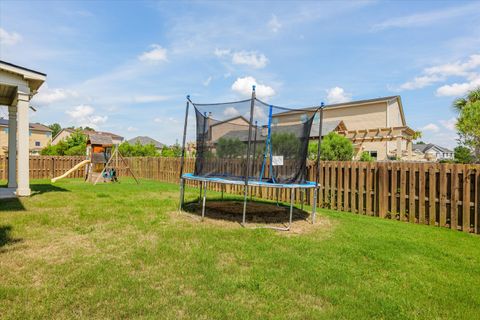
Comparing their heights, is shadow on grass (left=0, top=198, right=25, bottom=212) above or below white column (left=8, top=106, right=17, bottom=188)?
below

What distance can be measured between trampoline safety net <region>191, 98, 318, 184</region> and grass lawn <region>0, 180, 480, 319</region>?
129 centimetres

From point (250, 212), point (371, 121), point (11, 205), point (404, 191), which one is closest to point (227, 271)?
point (250, 212)

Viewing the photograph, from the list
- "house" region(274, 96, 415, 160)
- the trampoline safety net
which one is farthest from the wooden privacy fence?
"house" region(274, 96, 415, 160)

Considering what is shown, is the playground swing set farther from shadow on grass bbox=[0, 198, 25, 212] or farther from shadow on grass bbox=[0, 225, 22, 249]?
shadow on grass bbox=[0, 225, 22, 249]

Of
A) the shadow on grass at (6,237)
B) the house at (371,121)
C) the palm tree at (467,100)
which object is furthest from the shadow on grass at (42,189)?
the palm tree at (467,100)

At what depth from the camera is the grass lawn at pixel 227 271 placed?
2.38m

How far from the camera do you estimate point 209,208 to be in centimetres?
712

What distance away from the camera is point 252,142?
6141 mm

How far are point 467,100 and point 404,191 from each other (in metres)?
13.6

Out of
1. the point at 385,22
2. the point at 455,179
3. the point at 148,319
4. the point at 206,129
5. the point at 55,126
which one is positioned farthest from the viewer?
the point at 55,126

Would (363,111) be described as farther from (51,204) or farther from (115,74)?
(51,204)

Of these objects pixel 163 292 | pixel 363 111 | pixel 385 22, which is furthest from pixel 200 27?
pixel 363 111

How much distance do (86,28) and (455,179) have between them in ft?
33.6

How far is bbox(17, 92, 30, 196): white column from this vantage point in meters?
7.77
